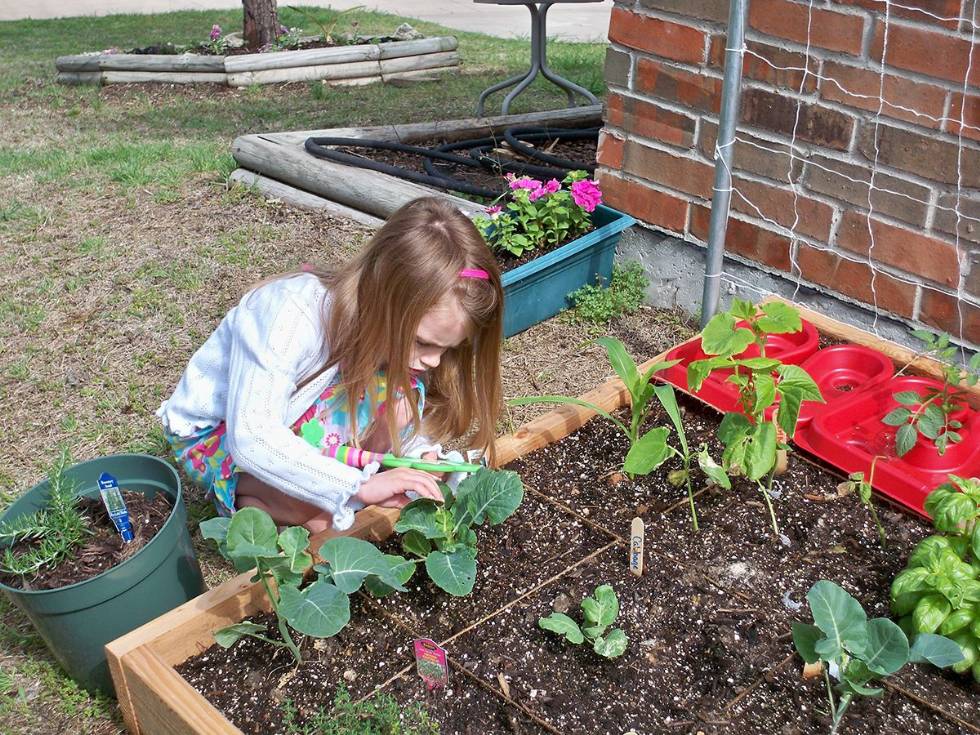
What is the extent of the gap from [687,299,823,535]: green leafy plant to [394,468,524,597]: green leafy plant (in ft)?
1.69

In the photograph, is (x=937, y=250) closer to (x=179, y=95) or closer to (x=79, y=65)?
(x=179, y=95)

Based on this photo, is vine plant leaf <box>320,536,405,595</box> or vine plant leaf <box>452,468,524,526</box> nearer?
vine plant leaf <box>320,536,405,595</box>

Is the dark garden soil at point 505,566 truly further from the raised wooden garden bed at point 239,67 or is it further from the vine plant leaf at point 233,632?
the raised wooden garden bed at point 239,67

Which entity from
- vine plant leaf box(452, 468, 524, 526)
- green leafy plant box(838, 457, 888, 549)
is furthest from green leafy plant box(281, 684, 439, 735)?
green leafy plant box(838, 457, 888, 549)

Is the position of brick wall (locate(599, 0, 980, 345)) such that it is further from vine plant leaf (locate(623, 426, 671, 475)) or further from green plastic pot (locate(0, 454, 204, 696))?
green plastic pot (locate(0, 454, 204, 696))

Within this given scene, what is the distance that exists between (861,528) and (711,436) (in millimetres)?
449

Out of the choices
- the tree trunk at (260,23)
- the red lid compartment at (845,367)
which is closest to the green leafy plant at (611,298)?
the red lid compartment at (845,367)

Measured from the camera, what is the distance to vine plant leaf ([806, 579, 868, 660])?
1652mm

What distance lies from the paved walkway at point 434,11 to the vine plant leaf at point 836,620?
9.16 metres

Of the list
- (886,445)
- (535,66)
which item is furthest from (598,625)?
(535,66)

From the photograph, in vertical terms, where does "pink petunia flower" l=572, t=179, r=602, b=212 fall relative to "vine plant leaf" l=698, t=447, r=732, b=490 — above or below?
above

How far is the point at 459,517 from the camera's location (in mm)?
2061

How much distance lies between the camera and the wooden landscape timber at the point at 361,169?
421cm

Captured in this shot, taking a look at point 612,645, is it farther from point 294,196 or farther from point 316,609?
point 294,196
